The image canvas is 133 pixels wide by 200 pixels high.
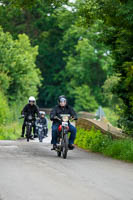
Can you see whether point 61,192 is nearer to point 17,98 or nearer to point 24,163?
point 24,163

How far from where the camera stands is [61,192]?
887cm

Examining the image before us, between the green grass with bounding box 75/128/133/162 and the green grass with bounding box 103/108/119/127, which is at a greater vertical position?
the green grass with bounding box 103/108/119/127

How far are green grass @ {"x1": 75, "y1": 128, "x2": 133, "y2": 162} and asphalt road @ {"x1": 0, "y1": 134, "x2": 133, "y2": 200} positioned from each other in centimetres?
108

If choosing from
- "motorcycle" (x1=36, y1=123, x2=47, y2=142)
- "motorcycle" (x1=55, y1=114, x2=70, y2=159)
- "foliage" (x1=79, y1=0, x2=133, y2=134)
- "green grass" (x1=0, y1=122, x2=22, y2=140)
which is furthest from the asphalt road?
"green grass" (x1=0, y1=122, x2=22, y2=140)

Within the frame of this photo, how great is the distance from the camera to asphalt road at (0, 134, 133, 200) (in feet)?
28.4

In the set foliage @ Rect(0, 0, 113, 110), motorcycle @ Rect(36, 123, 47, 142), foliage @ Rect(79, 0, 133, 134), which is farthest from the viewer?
foliage @ Rect(0, 0, 113, 110)

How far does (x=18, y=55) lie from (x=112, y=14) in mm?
29248

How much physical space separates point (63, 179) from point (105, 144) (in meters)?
7.27

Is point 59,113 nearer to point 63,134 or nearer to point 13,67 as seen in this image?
point 63,134

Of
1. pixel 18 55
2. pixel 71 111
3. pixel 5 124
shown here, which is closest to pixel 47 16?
pixel 18 55

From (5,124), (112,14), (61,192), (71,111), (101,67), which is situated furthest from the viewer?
(101,67)

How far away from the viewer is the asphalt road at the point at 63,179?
8656mm

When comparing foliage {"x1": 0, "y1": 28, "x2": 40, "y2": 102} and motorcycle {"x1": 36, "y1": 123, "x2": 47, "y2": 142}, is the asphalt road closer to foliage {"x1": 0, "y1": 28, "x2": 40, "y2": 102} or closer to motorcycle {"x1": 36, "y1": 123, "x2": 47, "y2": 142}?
motorcycle {"x1": 36, "y1": 123, "x2": 47, "y2": 142}

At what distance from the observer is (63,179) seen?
1028cm
